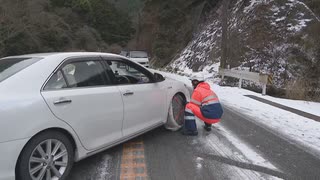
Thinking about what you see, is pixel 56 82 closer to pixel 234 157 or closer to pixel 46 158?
pixel 46 158

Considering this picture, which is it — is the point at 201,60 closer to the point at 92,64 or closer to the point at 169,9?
the point at 169,9

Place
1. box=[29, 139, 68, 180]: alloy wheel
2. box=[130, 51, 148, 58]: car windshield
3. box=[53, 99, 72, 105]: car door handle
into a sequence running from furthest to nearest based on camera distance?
box=[130, 51, 148, 58]: car windshield → box=[53, 99, 72, 105]: car door handle → box=[29, 139, 68, 180]: alloy wheel

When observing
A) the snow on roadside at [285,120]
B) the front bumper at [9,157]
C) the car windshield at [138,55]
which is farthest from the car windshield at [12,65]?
the car windshield at [138,55]

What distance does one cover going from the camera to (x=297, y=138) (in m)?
5.87

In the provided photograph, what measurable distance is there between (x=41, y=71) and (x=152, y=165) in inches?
78.2

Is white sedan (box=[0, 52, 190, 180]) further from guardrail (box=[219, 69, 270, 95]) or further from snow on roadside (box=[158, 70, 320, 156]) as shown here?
guardrail (box=[219, 69, 270, 95])

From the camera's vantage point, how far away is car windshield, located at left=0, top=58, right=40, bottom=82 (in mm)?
3578

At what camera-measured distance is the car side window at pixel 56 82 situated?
11.9ft

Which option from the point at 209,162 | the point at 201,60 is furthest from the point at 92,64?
the point at 201,60

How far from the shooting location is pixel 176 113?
619 cm

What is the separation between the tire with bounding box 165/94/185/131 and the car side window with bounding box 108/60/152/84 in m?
0.90

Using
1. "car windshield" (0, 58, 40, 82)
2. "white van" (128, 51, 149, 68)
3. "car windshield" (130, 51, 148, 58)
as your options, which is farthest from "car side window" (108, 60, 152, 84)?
"car windshield" (130, 51, 148, 58)

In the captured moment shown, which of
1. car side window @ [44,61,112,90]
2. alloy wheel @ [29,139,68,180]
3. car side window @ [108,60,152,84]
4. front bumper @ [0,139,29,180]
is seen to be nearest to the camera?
front bumper @ [0,139,29,180]

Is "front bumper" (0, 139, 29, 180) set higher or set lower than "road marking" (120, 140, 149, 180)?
higher
